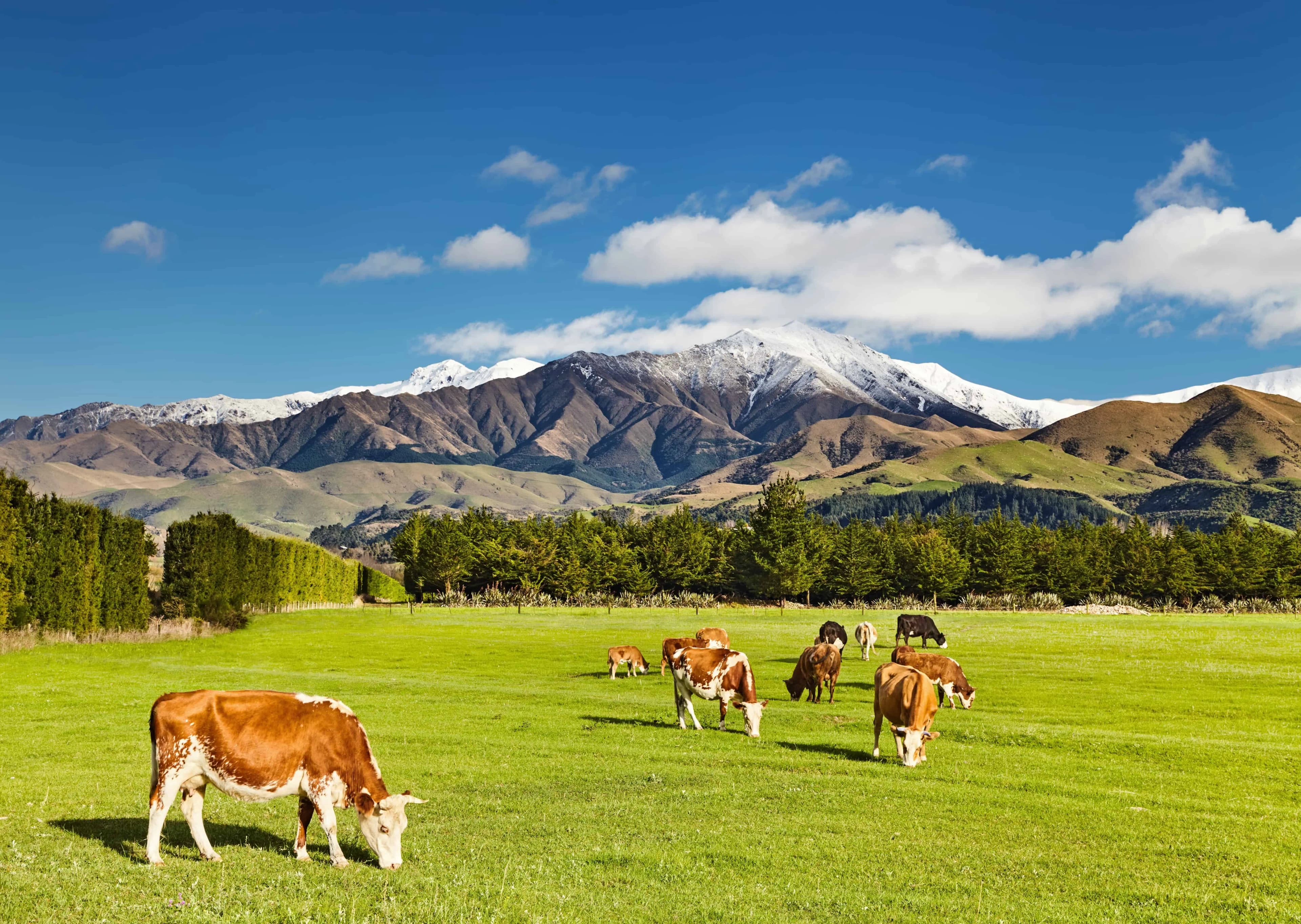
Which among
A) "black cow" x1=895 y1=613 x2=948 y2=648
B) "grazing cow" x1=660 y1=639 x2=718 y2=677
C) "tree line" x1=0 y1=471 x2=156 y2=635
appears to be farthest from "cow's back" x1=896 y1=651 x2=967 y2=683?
"tree line" x1=0 y1=471 x2=156 y2=635

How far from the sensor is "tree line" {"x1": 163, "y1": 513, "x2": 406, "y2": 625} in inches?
2248

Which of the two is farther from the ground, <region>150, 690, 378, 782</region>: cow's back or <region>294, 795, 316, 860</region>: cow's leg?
<region>150, 690, 378, 782</region>: cow's back

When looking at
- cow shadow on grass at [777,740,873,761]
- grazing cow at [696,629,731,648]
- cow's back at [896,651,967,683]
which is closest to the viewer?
cow shadow on grass at [777,740,873,761]

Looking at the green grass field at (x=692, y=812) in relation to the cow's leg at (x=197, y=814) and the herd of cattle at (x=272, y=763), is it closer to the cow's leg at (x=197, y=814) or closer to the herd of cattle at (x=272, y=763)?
the cow's leg at (x=197, y=814)

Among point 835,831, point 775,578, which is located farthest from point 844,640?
point 775,578

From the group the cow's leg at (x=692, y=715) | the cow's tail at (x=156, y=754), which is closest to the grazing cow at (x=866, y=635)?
the cow's leg at (x=692, y=715)

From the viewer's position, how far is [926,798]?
17.3m

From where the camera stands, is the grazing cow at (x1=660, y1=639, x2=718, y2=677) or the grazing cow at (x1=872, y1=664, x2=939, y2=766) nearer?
the grazing cow at (x1=872, y1=664, x2=939, y2=766)

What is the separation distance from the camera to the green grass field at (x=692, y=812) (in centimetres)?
1084

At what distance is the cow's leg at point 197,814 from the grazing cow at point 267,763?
15 millimetres

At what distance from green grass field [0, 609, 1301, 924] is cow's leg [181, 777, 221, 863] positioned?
0.25 m

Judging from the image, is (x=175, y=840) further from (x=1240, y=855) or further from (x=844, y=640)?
(x=844, y=640)

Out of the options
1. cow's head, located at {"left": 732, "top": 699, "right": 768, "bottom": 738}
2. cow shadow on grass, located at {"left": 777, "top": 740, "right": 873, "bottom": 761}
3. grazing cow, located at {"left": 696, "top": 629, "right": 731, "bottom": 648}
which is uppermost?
grazing cow, located at {"left": 696, "top": 629, "right": 731, "bottom": 648}

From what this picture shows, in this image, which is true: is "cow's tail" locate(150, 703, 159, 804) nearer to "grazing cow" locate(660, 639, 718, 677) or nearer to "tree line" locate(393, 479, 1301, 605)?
"grazing cow" locate(660, 639, 718, 677)
